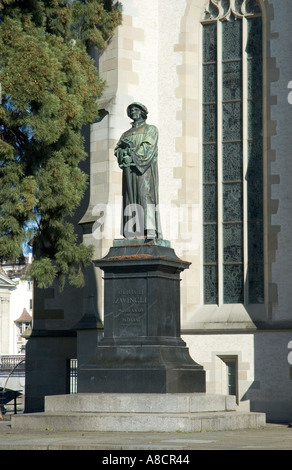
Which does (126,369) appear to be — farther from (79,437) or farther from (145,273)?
(79,437)

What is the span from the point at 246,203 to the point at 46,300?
4877 millimetres

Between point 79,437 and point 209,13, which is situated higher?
point 209,13

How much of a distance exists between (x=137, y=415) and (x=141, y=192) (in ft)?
11.6

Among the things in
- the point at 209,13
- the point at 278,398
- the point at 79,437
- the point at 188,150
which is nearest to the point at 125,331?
the point at 79,437

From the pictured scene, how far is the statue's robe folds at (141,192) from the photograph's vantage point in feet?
45.7

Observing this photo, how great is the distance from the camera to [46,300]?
2088 centimetres

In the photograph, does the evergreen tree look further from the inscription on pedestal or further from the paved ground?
the paved ground

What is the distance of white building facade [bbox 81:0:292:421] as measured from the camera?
727 inches

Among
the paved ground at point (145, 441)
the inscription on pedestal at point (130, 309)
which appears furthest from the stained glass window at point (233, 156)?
the paved ground at point (145, 441)

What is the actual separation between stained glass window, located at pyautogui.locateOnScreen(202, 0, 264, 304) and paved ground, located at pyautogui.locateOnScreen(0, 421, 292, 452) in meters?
7.24

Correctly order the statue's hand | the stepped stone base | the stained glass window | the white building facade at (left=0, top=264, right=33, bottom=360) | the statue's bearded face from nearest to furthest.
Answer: the stepped stone base
the statue's hand
the statue's bearded face
the stained glass window
the white building facade at (left=0, top=264, right=33, bottom=360)

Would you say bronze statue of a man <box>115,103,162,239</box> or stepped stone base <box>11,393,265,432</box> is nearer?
stepped stone base <box>11,393,265,432</box>

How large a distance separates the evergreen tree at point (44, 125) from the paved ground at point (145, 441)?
17.9 ft

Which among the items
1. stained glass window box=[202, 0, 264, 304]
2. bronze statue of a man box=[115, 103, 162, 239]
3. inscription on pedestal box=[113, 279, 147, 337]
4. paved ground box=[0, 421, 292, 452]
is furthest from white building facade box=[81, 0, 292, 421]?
paved ground box=[0, 421, 292, 452]
